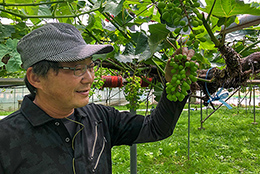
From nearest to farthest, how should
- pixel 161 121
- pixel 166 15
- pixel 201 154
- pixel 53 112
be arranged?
pixel 166 15
pixel 53 112
pixel 161 121
pixel 201 154

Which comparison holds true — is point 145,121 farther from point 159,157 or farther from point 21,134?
point 159,157

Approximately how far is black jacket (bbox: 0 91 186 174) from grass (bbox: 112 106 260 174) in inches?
123

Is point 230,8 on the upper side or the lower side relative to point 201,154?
upper

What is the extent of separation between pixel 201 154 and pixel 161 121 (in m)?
4.26

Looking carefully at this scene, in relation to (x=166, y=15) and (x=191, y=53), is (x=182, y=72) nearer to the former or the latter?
(x=191, y=53)

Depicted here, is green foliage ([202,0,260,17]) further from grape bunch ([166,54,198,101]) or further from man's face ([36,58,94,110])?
man's face ([36,58,94,110])

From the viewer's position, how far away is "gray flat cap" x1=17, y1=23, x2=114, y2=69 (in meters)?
0.86

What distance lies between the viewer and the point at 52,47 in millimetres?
873

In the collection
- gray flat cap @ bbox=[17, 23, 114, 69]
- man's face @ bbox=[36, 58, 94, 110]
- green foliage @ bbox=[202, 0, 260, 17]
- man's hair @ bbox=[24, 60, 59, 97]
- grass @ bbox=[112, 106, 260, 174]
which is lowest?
grass @ bbox=[112, 106, 260, 174]

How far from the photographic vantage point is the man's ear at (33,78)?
0.93m

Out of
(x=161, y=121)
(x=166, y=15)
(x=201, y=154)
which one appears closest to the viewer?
(x=166, y=15)

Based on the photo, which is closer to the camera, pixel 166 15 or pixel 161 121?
pixel 166 15

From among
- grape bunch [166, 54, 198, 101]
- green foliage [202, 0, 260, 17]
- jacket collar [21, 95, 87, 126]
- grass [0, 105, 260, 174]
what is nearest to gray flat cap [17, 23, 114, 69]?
jacket collar [21, 95, 87, 126]

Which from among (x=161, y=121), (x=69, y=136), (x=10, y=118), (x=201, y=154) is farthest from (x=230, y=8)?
(x=201, y=154)
